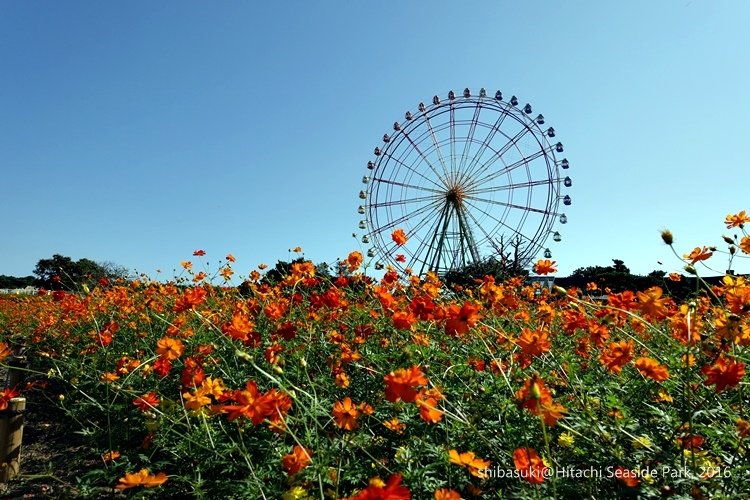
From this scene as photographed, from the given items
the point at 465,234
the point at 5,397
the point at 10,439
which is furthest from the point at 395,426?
the point at 465,234

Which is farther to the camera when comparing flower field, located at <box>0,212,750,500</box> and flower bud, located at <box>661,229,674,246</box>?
flower bud, located at <box>661,229,674,246</box>

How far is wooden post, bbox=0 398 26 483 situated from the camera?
227 centimetres

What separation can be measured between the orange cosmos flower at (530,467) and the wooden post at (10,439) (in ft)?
7.69

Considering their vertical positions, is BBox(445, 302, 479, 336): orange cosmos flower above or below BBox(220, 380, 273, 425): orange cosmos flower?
above

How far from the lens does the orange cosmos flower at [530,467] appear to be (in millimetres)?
999

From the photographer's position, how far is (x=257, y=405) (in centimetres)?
102

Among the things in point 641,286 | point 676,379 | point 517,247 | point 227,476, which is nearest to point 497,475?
point 676,379

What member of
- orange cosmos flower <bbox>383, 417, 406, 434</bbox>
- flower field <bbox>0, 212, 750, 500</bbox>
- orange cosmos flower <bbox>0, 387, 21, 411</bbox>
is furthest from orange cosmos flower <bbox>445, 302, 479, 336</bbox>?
orange cosmos flower <bbox>0, 387, 21, 411</bbox>

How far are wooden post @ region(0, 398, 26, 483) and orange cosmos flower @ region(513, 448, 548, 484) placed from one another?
2.34 metres

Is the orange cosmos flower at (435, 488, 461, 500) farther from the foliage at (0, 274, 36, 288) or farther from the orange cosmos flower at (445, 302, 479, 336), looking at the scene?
the foliage at (0, 274, 36, 288)

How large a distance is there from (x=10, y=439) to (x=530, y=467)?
2.44 m

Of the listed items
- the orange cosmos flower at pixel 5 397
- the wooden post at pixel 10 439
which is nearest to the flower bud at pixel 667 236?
the orange cosmos flower at pixel 5 397

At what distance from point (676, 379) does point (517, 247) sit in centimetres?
1106

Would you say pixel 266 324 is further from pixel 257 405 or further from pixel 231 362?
pixel 257 405
